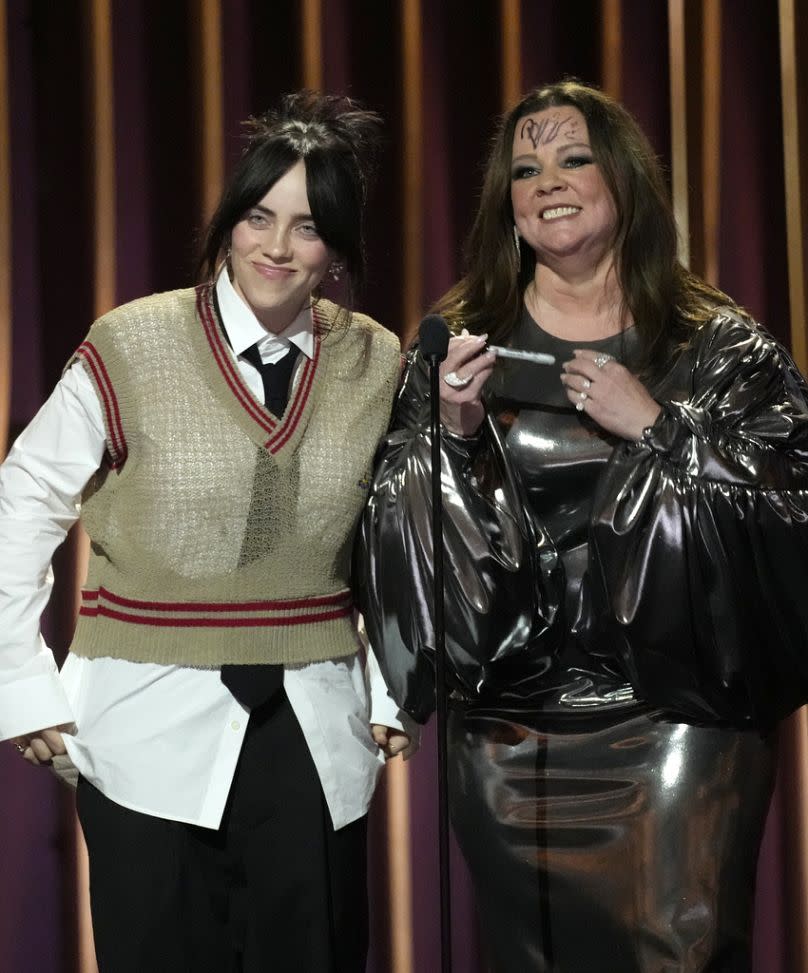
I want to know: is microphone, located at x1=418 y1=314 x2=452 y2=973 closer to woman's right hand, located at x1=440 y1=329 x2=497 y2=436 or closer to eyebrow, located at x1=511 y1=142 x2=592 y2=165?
woman's right hand, located at x1=440 y1=329 x2=497 y2=436

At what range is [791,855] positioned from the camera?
3.06 m

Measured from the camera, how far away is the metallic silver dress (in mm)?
1931

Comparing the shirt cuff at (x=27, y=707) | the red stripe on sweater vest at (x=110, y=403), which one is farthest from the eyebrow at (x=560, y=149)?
the shirt cuff at (x=27, y=707)

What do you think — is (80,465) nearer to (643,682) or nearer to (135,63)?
(643,682)

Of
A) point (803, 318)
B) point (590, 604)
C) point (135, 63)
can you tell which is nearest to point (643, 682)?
point (590, 604)

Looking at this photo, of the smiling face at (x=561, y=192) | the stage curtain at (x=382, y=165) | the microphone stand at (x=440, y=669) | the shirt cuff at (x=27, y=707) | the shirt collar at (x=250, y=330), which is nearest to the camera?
the microphone stand at (x=440, y=669)

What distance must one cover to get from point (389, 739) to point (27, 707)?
501 millimetres

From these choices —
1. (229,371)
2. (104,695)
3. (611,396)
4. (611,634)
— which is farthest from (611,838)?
(229,371)

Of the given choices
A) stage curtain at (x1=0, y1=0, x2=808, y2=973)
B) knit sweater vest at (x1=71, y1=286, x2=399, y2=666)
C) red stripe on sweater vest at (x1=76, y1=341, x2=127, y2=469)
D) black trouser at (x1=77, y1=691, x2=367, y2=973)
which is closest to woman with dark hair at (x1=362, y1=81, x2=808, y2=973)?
knit sweater vest at (x1=71, y1=286, x2=399, y2=666)

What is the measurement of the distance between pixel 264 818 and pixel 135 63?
63.1 inches

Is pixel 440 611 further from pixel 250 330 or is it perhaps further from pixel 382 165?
pixel 382 165

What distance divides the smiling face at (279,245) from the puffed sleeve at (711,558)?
0.48 m

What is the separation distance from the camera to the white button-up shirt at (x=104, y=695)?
1.88 metres
